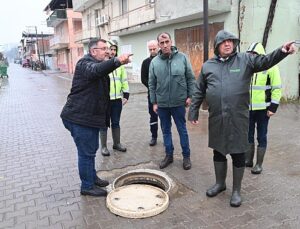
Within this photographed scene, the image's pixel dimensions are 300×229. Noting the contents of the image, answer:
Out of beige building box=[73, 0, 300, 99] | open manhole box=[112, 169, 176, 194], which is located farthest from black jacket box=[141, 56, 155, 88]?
beige building box=[73, 0, 300, 99]

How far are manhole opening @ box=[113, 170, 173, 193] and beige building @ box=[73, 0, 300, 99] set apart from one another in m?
7.52

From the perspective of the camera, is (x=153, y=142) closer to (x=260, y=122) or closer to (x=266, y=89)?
(x=260, y=122)

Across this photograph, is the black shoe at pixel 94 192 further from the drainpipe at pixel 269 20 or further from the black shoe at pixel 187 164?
the drainpipe at pixel 269 20

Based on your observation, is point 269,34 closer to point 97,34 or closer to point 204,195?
point 204,195

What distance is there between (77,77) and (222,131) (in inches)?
68.1

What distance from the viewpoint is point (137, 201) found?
12.6ft

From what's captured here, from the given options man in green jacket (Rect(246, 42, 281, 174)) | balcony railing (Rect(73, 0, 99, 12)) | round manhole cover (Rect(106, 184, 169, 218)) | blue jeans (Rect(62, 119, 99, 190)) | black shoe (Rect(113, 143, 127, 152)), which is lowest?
round manhole cover (Rect(106, 184, 169, 218))

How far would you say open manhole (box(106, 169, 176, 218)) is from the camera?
3612 millimetres

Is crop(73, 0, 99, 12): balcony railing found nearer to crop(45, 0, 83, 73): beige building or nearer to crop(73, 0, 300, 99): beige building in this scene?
crop(45, 0, 83, 73): beige building

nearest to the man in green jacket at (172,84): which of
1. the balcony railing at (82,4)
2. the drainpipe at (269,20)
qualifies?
the drainpipe at (269,20)

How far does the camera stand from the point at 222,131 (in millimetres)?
3650

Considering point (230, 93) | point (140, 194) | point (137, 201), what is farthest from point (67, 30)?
point (230, 93)

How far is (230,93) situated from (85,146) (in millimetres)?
1772

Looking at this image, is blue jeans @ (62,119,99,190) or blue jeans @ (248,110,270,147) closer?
blue jeans @ (62,119,99,190)
